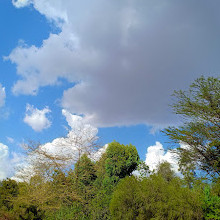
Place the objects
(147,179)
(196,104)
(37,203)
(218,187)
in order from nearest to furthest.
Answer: (147,179) → (218,187) → (37,203) → (196,104)

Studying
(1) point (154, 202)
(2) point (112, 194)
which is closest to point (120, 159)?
(2) point (112, 194)

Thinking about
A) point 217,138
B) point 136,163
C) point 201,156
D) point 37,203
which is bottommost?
point 37,203

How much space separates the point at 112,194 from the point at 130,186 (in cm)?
378

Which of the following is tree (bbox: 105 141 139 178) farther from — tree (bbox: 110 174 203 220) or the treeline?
tree (bbox: 110 174 203 220)

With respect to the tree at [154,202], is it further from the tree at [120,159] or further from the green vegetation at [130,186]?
the tree at [120,159]

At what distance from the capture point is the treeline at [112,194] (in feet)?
35.3

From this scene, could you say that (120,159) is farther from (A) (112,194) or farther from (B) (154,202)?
(B) (154,202)

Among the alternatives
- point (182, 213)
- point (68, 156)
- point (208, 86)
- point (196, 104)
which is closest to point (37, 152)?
point (68, 156)

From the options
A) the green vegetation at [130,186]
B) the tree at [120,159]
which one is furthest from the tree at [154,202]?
the tree at [120,159]

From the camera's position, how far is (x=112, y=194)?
47.9 ft

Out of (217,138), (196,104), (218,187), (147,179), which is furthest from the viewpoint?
(196,104)

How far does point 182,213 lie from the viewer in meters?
10.8

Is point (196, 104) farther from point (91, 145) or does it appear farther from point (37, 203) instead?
point (37, 203)

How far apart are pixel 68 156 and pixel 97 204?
4.98 metres
